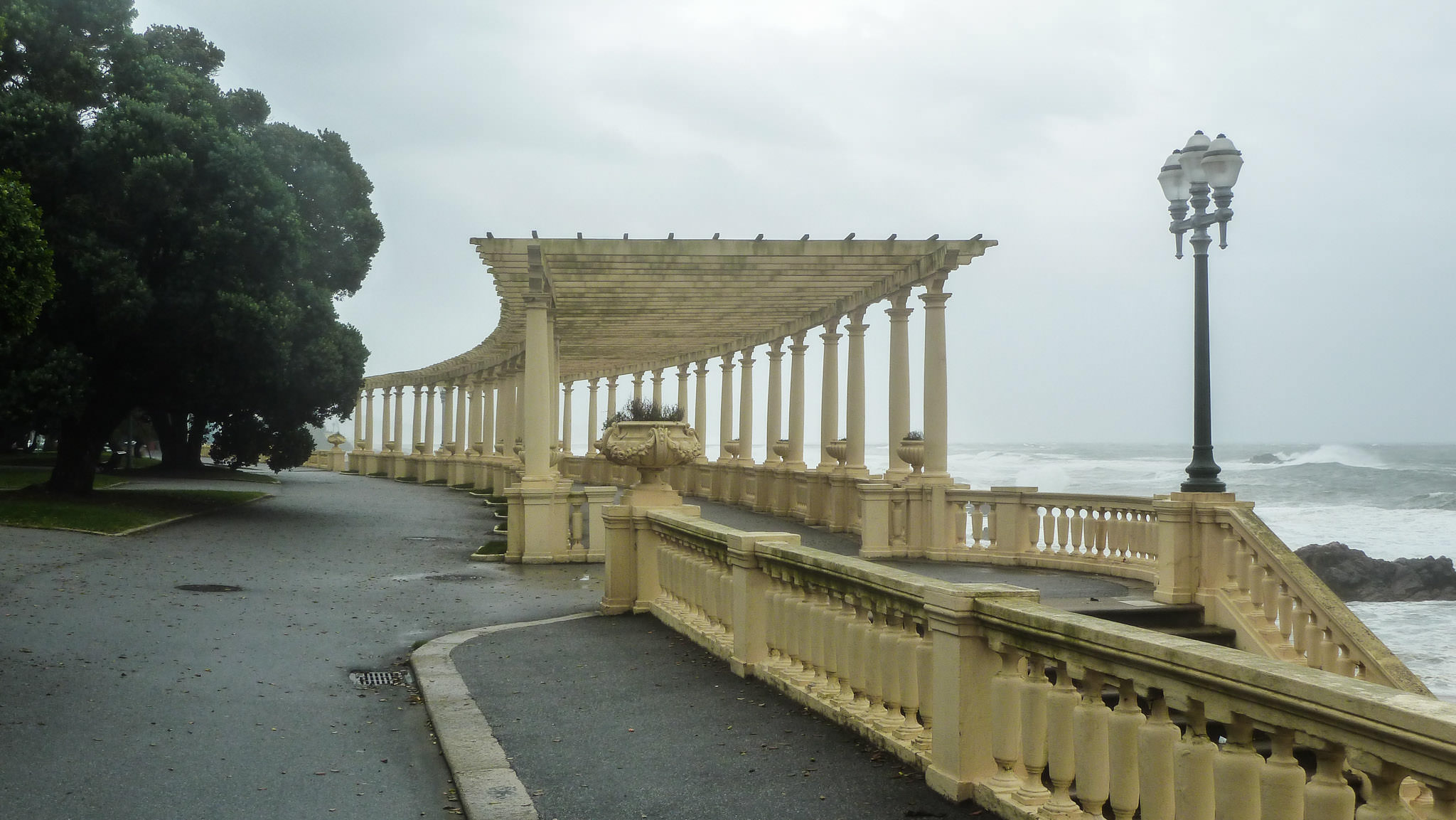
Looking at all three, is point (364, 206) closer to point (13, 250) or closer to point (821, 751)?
point (13, 250)

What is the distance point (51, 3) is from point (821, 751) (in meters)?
25.8

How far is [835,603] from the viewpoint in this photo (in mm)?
6965

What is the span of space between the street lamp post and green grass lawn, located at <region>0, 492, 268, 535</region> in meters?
16.7

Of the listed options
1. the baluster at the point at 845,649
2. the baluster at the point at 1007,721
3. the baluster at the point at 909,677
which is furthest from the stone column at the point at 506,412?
the baluster at the point at 1007,721

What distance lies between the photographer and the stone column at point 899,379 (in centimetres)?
2033

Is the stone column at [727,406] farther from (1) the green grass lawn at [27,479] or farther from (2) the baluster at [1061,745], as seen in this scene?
(2) the baluster at [1061,745]

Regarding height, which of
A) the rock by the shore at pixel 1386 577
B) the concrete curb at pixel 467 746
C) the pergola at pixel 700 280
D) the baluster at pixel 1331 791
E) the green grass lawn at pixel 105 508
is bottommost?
the rock by the shore at pixel 1386 577

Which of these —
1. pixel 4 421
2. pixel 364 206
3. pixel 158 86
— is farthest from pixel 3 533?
pixel 364 206

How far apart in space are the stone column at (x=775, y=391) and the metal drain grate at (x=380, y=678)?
2085 centimetres

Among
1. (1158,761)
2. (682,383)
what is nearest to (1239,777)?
(1158,761)

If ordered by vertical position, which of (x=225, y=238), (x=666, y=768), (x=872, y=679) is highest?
(x=225, y=238)

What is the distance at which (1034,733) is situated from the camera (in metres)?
4.76

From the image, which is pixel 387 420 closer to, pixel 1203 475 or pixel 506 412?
pixel 506 412

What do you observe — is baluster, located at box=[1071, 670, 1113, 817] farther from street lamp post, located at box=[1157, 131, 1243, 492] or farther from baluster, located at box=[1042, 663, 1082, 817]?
street lamp post, located at box=[1157, 131, 1243, 492]
